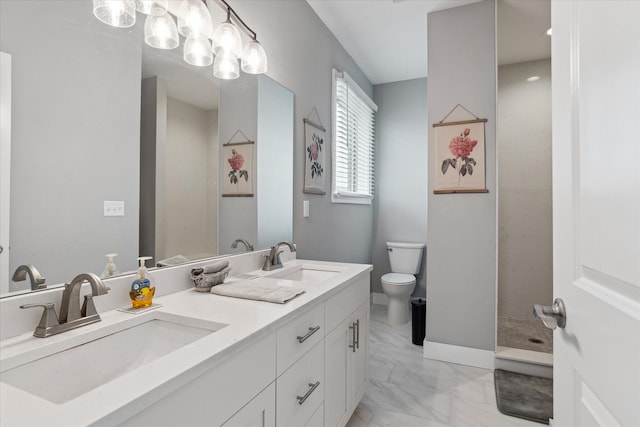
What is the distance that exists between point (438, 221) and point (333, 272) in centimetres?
123

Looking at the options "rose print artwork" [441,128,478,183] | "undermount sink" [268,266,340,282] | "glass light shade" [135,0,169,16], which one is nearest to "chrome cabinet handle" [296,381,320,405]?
"undermount sink" [268,266,340,282]

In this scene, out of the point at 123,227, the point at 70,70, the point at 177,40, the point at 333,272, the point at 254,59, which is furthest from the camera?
the point at 333,272

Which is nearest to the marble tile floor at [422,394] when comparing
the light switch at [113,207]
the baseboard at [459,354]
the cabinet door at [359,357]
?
the baseboard at [459,354]

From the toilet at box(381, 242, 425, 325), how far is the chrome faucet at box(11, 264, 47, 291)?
2.80 meters

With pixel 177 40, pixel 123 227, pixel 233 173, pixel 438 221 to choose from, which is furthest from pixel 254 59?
pixel 438 221

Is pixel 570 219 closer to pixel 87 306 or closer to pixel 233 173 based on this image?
pixel 87 306

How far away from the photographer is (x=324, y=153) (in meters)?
2.75

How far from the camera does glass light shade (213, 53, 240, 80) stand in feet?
5.30

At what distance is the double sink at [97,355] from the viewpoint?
754mm

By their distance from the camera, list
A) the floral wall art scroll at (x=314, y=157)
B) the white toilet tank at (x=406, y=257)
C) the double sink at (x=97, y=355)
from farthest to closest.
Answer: the white toilet tank at (x=406, y=257), the floral wall art scroll at (x=314, y=157), the double sink at (x=97, y=355)

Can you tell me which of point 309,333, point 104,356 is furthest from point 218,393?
point 309,333

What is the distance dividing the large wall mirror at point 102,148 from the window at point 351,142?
1415mm

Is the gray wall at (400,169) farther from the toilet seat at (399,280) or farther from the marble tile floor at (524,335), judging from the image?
the marble tile floor at (524,335)

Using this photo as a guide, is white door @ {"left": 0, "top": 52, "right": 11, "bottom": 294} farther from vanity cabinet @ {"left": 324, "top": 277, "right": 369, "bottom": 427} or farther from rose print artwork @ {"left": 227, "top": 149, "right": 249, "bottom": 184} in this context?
vanity cabinet @ {"left": 324, "top": 277, "right": 369, "bottom": 427}
